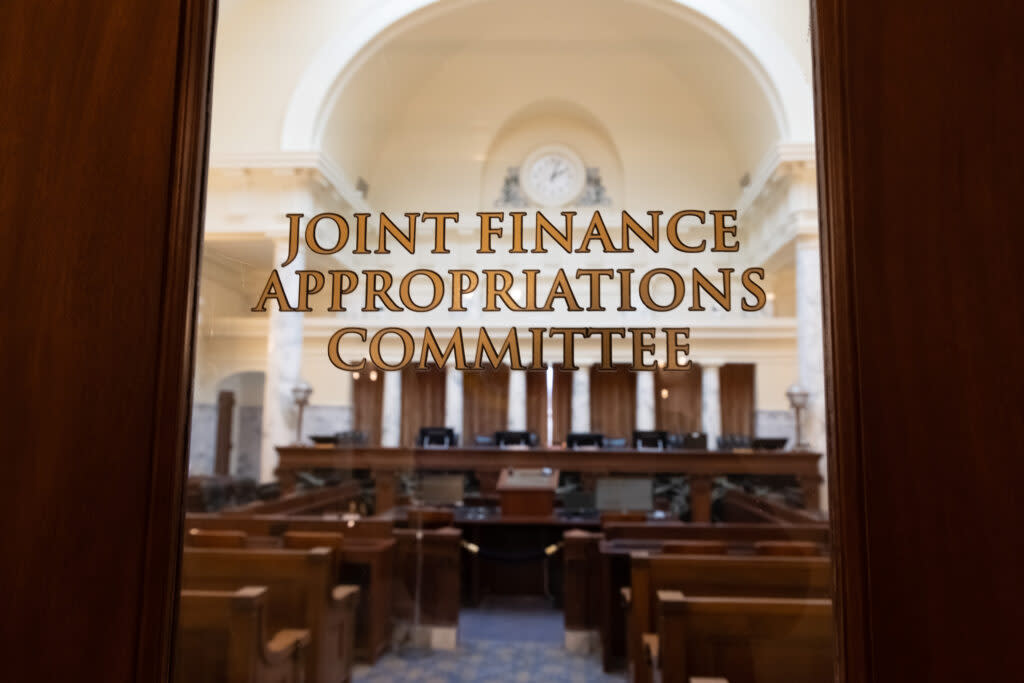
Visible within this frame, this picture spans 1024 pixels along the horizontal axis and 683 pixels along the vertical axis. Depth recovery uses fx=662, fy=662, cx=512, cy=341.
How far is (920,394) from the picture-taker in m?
1.10

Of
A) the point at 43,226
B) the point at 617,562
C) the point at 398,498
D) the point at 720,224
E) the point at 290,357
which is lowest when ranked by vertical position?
the point at 617,562

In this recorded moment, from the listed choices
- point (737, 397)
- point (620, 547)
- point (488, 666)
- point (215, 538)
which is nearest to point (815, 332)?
point (215, 538)

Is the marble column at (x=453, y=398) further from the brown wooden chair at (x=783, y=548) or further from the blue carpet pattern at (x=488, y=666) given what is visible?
the brown wooden chair at (x=783, y=548)

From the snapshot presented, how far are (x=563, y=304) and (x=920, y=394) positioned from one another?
746mm

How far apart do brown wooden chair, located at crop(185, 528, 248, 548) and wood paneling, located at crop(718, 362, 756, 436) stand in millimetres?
1957

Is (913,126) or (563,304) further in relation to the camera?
(563,304)

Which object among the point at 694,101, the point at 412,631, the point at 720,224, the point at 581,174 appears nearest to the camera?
the point at 720,224

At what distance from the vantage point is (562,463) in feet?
17.0

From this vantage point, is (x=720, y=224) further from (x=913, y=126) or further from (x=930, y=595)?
(x=930, y=595)

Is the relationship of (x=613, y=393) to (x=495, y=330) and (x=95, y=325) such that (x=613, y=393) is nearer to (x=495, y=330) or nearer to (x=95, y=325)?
(x=495, y=330)

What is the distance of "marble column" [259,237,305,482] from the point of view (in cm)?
156

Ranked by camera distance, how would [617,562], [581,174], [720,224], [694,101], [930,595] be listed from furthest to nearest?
1. [617,562]
2. [694,101]
3. [581,174]
4. [720,224]
5. [930,595]

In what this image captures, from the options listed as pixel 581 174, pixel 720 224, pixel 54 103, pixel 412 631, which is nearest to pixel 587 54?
pixel 581 174

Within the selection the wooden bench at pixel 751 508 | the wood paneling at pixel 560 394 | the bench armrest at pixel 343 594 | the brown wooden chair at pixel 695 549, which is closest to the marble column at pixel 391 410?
the wood paneling at pixel 560 394
